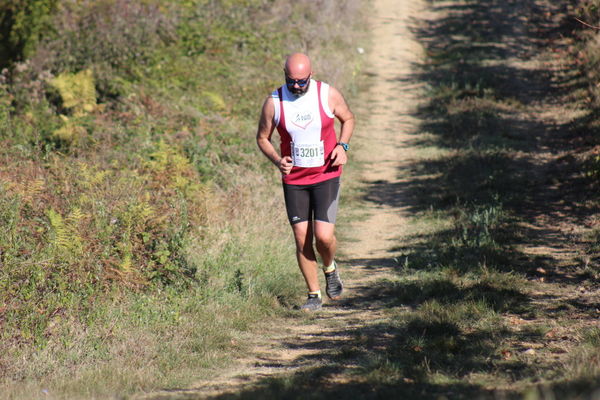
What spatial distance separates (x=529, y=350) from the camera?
5035 mm

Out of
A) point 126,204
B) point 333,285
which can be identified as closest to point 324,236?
point 333,285

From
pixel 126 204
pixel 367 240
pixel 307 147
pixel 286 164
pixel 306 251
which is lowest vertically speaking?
pixel 367 240

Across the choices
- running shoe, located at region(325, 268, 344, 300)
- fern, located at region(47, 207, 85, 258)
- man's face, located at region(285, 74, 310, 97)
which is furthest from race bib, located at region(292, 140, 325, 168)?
fern, located at region(47, 207, 85, 258)

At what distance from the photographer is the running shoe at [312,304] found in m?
7.00

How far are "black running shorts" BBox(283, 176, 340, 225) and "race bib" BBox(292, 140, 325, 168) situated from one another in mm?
243

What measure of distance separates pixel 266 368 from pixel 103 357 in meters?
1.32

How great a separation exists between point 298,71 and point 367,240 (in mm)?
4111

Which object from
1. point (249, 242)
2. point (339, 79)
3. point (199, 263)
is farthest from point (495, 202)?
point (339, 79)

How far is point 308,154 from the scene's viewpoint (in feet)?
21.3

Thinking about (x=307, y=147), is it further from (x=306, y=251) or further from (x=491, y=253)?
(x=491, y=253)

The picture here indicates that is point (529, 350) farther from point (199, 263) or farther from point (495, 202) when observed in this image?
point (495, 202)

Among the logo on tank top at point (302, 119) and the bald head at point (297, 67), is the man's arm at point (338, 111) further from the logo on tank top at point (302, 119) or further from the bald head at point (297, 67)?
the bald head at point (297, 67)

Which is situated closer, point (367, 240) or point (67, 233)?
point (67, 233)

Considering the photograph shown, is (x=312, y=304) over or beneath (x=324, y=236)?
beneath
